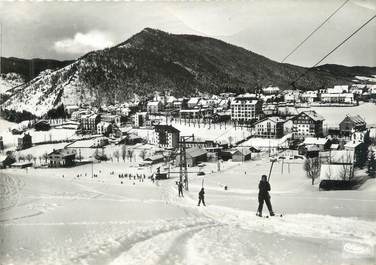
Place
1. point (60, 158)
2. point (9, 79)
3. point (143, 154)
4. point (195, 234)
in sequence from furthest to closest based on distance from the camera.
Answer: point (60, 158) < point (143, 154) < point (9, 79) < point (195, 234)

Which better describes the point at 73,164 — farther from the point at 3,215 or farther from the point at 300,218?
the point at 300,218

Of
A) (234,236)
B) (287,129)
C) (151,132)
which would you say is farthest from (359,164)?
(287,129)

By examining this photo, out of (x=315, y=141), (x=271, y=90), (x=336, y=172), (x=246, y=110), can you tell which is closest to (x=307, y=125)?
(x=315, y=141)

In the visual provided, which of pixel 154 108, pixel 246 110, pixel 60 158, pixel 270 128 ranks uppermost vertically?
pixel 154 108

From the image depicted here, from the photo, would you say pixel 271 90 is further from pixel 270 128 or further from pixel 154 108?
pixel 270 128

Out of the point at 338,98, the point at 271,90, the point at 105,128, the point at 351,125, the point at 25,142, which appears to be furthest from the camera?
the point at 271,90

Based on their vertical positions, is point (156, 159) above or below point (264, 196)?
below

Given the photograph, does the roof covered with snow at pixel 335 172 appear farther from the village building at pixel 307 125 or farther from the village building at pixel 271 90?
the village building at pixel 271 90

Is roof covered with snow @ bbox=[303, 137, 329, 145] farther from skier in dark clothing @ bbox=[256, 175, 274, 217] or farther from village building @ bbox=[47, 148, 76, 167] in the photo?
skier in dark clothing @ bbox=[256, 175, 274, 217]
